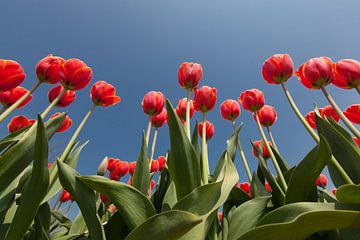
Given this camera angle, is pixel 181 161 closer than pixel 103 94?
Yes

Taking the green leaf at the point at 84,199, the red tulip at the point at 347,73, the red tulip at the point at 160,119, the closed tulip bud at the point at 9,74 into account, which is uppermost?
the red tulip at the point at 347,73

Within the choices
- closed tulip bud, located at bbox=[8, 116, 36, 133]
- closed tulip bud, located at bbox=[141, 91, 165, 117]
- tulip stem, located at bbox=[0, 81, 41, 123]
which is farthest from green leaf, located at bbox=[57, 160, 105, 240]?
closed tulip bud, located at bbox=[8, 116, 36, 133]

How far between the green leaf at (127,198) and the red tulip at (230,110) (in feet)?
4.18

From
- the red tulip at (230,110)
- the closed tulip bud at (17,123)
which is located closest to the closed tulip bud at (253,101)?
the red tulip at (230,110)

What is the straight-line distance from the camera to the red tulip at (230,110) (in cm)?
214

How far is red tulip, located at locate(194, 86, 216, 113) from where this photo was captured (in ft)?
6.04

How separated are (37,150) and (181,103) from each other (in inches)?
48.2

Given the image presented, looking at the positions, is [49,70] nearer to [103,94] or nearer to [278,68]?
[103,94]

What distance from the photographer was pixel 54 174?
141cm

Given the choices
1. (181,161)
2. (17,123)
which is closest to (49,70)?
(17,123)

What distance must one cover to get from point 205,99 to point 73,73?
0.81 metres

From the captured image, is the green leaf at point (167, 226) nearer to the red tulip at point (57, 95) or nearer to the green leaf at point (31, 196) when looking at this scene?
the green leaf at point (31, 196)

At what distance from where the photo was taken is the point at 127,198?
1008 millimetres

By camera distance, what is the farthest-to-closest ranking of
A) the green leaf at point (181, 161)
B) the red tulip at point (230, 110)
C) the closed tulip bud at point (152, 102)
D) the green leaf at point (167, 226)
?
the red tulip at point (230, 110) < the closed tulip bud at point (152, 102) < the green leaf at point (181, 161) < the green leaf at point (167, 226)
